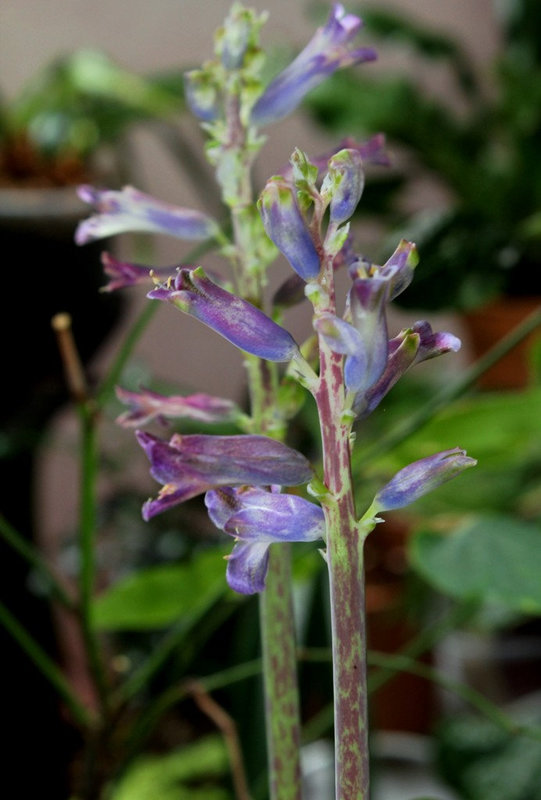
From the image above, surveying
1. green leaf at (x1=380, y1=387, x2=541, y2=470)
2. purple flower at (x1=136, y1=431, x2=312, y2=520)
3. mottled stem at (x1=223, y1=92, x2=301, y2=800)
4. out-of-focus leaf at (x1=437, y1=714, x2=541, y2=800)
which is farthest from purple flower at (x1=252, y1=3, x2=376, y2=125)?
out-of-focus leaf at (x1=437, y1=714, x2=541, y2=800)

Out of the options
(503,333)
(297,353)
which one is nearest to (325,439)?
(297,353)

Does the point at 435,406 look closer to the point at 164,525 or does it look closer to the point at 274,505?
the point at 274,505

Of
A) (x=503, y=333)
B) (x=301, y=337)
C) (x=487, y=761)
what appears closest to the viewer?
(x=487, y=761)

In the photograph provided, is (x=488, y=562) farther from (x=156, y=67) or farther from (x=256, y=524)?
(x=156, y=67)

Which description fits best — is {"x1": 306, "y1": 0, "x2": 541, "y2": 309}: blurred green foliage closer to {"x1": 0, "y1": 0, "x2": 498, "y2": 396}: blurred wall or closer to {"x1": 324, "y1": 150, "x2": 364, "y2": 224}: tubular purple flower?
{"x1": 0, "y1": 0, "x2": 498, "y2": 396}: blurred wall

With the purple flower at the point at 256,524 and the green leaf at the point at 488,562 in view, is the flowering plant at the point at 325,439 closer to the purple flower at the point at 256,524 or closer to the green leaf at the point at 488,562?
the purple flower at the point at 256,524

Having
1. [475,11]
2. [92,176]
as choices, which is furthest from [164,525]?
[475,11]
